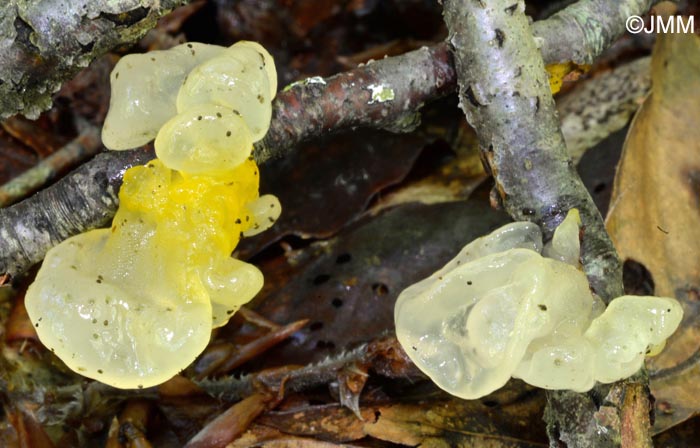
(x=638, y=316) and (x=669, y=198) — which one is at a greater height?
(x=638, y=316)

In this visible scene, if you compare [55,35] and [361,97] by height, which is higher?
[55,35]

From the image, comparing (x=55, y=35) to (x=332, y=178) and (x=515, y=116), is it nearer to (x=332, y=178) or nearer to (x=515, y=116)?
(x=332, y=178)

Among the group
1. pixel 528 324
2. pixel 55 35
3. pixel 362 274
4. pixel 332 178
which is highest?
pixel 55 35

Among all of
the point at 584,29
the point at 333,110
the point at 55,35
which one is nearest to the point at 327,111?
the point at 333,110

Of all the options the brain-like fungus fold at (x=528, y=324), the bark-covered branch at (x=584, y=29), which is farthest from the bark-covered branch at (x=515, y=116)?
the bark-covered branch at (x=584, y=29)

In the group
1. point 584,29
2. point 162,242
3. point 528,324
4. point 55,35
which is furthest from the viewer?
point 584,29

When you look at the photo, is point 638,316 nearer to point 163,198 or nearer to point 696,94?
point 696,94

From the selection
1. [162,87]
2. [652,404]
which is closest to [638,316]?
[652,404]

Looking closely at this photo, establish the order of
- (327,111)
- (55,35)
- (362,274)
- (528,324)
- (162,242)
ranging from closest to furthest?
(528,324) → (162,242) → (55,35) → (327,111) → (362,274)

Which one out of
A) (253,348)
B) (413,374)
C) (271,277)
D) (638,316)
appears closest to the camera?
(638,316)
